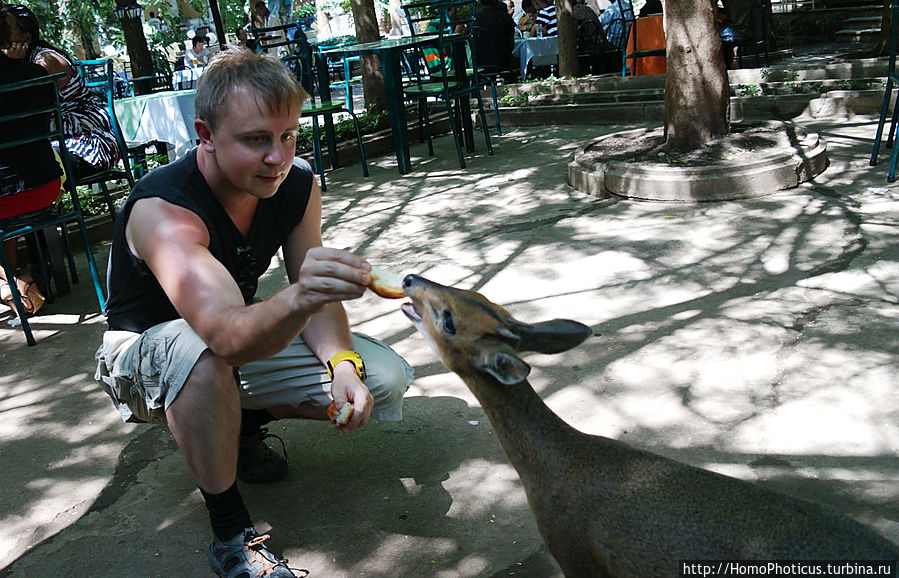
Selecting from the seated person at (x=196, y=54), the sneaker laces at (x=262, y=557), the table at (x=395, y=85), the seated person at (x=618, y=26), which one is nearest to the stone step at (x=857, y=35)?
the seated person at (x=618, y=26)

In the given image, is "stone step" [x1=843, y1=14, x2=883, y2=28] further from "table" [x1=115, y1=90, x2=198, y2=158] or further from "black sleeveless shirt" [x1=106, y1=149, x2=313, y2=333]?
"black sleeveless shirt" [x1=106, y1=149, x2=313, y2=333]

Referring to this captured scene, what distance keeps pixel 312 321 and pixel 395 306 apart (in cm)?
188

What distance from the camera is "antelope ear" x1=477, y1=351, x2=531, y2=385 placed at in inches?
86.7

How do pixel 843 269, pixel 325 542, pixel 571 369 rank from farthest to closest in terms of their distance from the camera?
1. pixel 843 269
2. pixel 571 369
3. pixel 325 542

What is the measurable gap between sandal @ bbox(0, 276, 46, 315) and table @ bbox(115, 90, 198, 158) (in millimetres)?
2616

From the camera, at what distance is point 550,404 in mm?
3416

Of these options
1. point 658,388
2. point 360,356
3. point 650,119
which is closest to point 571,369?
point 658,388

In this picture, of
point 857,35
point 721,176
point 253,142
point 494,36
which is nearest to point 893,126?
point 721,176

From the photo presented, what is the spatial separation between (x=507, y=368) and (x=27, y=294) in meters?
4.26

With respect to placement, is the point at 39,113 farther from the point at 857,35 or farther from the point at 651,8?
the point at 857,35

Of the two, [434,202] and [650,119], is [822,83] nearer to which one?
[650,119]

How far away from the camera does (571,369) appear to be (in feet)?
12.2

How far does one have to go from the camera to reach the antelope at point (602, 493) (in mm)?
1822

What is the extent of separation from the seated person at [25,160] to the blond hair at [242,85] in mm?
2994
